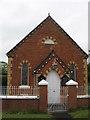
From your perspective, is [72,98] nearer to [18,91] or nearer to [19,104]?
[19,104]

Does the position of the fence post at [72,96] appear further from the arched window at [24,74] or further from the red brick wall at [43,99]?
the arched window at [24,74]

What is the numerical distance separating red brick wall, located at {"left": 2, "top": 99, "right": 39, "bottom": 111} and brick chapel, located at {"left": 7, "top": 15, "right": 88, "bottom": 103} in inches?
210

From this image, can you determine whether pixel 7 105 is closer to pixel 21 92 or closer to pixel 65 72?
pixel 21 92

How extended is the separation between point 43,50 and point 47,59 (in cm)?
212

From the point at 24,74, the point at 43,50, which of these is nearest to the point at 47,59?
the point at 43,50

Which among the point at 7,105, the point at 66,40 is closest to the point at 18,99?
the point at 7,105

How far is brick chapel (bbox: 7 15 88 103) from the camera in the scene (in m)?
21.4

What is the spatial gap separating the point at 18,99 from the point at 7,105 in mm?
868

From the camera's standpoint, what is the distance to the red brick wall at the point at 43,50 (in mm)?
22625

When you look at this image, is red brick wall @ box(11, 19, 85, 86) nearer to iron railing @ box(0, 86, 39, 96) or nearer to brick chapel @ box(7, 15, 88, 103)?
brick chapel @ box(7, 15, 88, 103)

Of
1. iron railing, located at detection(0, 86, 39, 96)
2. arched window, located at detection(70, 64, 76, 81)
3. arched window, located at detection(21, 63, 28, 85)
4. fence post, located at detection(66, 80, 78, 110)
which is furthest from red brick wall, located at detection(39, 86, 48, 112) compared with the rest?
arched window, located at detection(70, 64, 76, 81)

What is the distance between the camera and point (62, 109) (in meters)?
17.0

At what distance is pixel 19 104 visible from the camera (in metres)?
15.9

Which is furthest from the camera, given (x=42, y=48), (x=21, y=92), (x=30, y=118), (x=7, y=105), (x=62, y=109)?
(x=42, y=48)
